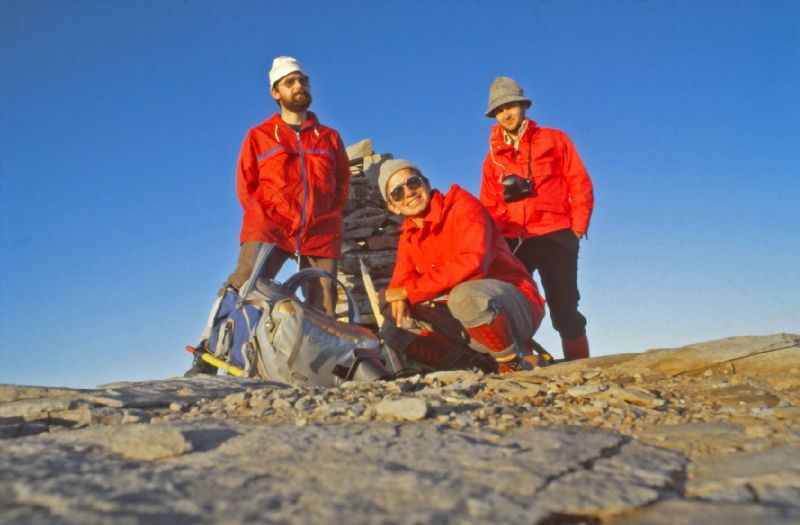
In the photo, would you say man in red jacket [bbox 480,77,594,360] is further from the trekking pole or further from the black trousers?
the trekking pole

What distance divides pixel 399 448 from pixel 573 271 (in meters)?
4.55

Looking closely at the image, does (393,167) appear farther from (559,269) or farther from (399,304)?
(559,269)

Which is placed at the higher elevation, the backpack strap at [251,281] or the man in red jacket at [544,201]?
the man in red jacket at [544,201]

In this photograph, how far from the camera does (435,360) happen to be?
547cm

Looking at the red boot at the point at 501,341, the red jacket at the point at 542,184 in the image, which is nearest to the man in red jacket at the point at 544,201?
the red jacket at the point at 542,184

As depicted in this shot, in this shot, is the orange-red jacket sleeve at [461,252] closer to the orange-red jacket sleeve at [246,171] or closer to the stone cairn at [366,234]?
the orange-red jacket sleeve at [246,171]

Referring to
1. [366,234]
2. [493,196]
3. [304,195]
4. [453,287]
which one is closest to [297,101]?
[304,195]

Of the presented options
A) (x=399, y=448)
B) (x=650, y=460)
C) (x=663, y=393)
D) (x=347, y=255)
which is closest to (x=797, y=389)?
(x=663, y=393)

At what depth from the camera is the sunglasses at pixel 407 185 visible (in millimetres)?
5043

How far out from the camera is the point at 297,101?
6398 millimetres

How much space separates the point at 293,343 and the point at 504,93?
11.0 feet

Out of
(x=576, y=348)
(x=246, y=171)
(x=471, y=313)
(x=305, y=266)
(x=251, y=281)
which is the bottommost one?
(x=576, y=348)

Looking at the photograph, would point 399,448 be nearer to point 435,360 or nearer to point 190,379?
point 190,379

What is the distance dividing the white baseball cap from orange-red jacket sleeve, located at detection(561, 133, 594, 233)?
2.68 meters
